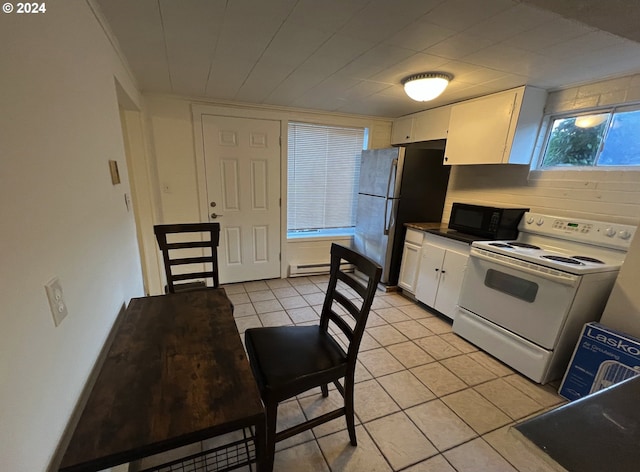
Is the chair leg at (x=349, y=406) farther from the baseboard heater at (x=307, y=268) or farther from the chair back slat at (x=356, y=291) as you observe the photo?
the baseboard heater at (x=307, y=268)

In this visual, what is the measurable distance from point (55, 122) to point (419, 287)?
10.1 ft

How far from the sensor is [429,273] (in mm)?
2889

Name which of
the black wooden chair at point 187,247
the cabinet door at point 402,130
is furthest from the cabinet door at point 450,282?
the black wooden chair at point 187,247

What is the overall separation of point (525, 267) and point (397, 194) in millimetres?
1493

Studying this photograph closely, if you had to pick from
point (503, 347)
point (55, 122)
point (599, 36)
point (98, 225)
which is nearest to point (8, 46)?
point (55, 122)

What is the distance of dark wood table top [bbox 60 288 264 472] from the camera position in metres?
0.74

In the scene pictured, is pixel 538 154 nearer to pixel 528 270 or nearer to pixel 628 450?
pixel 528 270

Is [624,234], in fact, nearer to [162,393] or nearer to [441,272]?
[441,272]

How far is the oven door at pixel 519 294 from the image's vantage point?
1.81m

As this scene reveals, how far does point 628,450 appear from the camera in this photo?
56cm

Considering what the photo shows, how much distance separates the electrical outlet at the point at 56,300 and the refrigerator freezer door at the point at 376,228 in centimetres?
291

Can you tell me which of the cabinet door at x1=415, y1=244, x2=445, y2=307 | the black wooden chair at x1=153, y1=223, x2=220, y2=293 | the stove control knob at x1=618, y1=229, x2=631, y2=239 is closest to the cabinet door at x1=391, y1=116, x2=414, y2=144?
the cabinet door at x1=415, y1=244, x2=445, y2=307

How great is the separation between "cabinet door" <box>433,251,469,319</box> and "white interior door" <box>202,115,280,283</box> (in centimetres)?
207

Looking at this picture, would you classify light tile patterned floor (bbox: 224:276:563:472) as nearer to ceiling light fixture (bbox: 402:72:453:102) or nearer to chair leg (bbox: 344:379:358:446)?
chair leg (bbox: 344:379:358:446)
